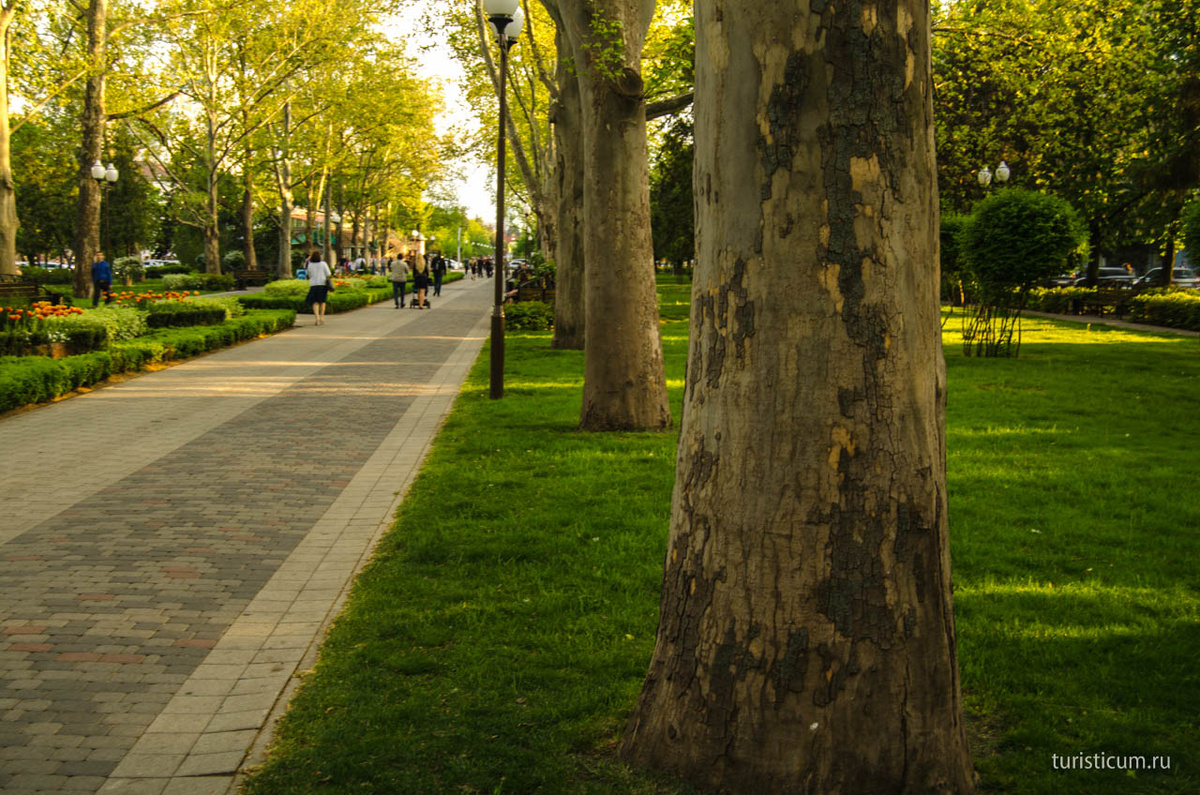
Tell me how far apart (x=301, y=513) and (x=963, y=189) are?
109 ft

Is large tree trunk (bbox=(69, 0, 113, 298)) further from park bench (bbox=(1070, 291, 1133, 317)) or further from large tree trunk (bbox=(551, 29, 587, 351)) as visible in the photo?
park bench (bbox=(1070, 291, 1133, 317))

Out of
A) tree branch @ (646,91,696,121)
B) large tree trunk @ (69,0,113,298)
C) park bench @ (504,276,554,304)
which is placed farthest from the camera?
park bench @ (504,276,554,304)

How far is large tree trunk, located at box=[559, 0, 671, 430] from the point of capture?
966cm

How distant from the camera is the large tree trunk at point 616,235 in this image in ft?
31.7

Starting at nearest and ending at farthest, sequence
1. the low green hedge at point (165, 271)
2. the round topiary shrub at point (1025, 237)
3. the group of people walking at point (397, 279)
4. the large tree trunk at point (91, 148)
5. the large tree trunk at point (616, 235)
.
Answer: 1. the large tree trunk at point (616, 235)
2. the round topiary shrub at point (1025, 237)
3. the group of people walking at point (397, 279)
4. the large tree trunk at point (91, 148)
5. the low green hedge at point (165, 271)

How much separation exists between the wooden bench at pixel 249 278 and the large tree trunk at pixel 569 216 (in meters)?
31.0

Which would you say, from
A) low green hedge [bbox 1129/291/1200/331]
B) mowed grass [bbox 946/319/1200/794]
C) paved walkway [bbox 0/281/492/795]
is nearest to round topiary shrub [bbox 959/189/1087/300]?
mowed grass [bbox 946/319/1200/794]

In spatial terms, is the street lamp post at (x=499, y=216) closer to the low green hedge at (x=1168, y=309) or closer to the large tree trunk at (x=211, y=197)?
the low green hedge at (x=1168, y=309)

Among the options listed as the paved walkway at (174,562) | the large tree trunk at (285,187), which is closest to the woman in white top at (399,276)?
the large tree trunk at (285,187)

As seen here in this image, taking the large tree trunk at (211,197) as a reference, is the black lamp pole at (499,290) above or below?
below

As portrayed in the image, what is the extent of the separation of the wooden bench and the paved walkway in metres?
35.2

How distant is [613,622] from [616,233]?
18.2 feet

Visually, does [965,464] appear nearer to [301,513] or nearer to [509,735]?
[301,513]

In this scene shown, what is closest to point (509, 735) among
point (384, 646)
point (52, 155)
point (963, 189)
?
point (384, 646)
